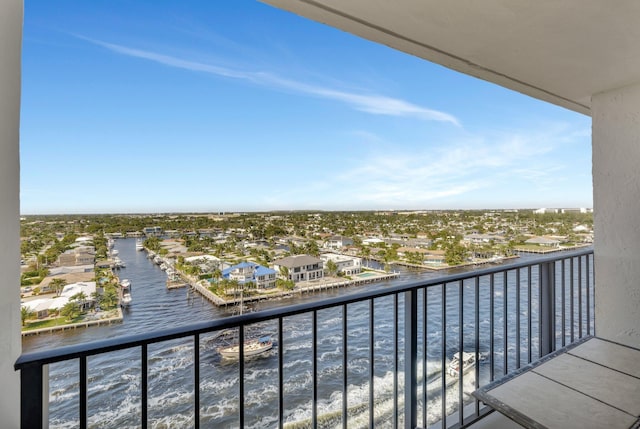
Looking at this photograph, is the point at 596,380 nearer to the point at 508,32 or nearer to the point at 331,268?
the point at 508,32

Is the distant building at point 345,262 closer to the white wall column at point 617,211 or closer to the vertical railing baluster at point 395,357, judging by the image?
the vertical railing baluster at point 395,357

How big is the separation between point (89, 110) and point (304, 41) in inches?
225

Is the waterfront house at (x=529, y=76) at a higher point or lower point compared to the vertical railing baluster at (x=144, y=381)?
higher

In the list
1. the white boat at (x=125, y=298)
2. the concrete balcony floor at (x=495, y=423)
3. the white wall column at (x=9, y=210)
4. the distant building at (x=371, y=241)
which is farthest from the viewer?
the distant building at (x=371, y=241)

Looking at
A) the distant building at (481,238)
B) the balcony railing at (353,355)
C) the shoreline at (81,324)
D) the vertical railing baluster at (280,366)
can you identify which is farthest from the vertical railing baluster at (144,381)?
the distant building at (481,238)

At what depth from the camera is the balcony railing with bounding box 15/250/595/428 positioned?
1.00 m

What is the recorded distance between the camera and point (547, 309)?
2.44 meters

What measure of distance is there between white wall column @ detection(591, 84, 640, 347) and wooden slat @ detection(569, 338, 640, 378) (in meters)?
0.62

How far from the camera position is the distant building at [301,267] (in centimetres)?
428

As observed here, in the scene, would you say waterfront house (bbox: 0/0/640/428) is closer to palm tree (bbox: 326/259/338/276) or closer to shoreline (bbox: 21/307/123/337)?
shoreline (bbox: 21/307/123/337)

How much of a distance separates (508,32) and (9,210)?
219 centimetres

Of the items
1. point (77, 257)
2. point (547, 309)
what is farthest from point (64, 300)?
point (547, 309)

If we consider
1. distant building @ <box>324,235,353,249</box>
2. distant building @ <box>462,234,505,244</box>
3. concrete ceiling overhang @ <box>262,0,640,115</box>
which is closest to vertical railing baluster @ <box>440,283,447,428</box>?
concrete ceiling overhang @ <box>262,0,640,115</box>

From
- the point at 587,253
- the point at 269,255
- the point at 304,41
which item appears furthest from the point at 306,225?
the point at 304,41
